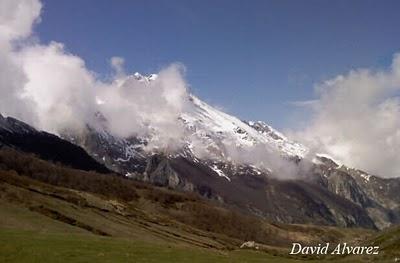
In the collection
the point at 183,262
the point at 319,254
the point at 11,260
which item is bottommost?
the point at 11,260

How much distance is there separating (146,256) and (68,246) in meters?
8.44

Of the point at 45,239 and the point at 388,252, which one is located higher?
the point at 388,252

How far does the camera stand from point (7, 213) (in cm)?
10162

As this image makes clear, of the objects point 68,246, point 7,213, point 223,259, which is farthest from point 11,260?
point 7,213

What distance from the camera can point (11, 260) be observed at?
47.5 metres

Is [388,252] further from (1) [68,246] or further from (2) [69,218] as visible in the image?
(2) [69,218]

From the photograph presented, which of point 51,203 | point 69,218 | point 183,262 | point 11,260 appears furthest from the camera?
point 51,203

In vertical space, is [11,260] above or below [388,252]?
below

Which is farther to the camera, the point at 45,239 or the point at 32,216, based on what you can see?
the point at 32,216

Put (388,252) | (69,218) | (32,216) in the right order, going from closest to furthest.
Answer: (388,252) < (32,216) < (69,218)

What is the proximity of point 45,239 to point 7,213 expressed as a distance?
43.2m

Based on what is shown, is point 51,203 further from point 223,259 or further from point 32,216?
point 223,259

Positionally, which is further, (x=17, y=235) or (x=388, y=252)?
(x=388, y=252)

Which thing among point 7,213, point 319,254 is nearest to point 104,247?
point 7,213
